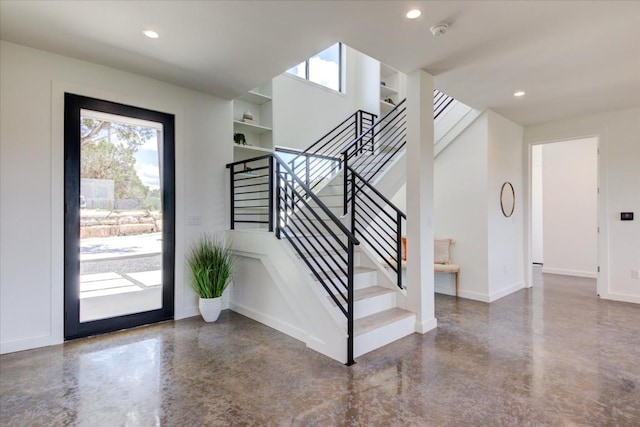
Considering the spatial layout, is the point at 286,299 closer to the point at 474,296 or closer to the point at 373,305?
the point at 373,305

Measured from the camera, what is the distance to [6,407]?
210 centimetres

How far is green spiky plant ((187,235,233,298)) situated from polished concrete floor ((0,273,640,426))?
0.41 meters

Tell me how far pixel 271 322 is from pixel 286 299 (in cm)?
47

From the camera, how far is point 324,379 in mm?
2445

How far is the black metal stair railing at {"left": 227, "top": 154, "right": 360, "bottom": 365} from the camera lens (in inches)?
108

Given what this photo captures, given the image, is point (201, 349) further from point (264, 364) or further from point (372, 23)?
point (372, 23)

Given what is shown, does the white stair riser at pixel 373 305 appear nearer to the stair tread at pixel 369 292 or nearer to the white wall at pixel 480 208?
the stair tread at pixel 369 292

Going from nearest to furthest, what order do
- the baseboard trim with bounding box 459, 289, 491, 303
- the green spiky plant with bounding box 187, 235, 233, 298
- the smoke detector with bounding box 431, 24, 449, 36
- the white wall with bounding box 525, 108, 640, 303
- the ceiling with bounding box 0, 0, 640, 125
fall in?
the ceiling with bounding box 0, 0, 640, 125 → the smoke detector with bounding box 431, 24, 449, 36 → the green spiky plant with bounding box 187, 235, 233, 298 → the baseboard trim with bounding box 459, 289, 491, 303 → the white wall with bounding box 525, 108, 640, 303

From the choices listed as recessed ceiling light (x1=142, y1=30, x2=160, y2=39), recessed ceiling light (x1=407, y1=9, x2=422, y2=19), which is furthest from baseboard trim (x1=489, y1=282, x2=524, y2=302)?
recessed ceiling light (x1=142, y1=30, x2=160, y2=39)

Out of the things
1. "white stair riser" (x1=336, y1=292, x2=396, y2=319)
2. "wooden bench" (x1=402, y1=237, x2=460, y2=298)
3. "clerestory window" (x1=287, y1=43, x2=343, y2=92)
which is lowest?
"white stair riser" (x1=336, y1=292, x2=396, y2=319)

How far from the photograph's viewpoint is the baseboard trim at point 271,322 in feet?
10.8

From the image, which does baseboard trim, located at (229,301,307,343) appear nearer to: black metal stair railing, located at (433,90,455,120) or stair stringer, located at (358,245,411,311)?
stair stringer, located at (358,245,411,311)

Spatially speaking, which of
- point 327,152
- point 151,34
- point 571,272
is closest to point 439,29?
point 151,34

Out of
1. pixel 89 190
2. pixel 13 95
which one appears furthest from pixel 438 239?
pixel 13 95
